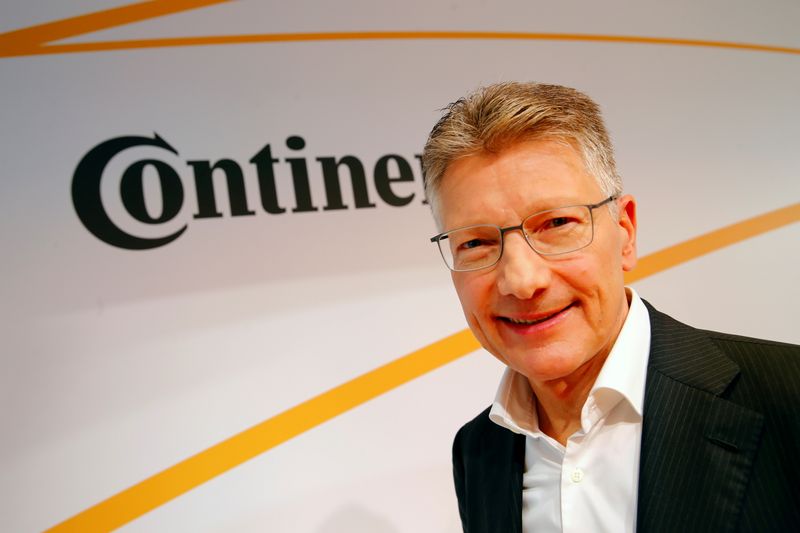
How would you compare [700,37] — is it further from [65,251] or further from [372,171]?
[65,251]

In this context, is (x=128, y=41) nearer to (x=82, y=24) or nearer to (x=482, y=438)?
(x=82, y=24)

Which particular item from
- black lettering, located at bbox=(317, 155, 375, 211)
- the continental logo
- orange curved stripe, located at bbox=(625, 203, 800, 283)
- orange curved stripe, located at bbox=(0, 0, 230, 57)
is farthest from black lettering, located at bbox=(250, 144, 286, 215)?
orange curved stripe, located at bbox=(625, 203, 800, 283)

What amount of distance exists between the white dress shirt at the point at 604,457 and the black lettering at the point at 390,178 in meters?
1.29

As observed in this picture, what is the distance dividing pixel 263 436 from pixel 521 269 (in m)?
1.35

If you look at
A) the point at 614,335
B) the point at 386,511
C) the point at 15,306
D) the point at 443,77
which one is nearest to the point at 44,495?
the point at 15,306

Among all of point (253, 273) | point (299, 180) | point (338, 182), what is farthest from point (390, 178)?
point (253, 273)

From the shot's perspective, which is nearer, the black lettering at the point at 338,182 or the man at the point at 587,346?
the man at the point at 587,346

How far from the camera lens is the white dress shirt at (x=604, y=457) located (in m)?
1.20

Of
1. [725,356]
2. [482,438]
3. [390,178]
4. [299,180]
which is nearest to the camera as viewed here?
[725,356]

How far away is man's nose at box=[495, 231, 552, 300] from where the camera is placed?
1180mm

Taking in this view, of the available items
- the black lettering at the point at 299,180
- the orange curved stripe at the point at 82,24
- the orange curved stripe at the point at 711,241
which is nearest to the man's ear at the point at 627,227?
the black lettering at the point at 299,180

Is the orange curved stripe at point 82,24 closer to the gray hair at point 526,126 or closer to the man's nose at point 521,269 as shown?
the gray hair at point 526,126

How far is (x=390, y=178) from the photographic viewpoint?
248 cm

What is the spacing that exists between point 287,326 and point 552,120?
1.34 m
